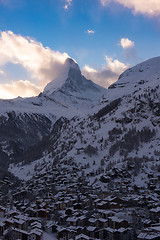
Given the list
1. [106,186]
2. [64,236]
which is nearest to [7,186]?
[106,186]

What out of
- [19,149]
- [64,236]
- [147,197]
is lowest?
[64,236]

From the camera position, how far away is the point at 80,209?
211 ft

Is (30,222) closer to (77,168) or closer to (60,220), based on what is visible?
(60,220)

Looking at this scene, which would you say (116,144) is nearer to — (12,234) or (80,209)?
(80,209)

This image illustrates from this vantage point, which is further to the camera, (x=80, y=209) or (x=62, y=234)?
(x=80, y=209)

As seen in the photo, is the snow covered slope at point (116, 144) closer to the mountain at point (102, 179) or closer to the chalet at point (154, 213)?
the mountain at point (102, 179)

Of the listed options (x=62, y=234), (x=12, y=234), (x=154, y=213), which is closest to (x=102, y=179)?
(x=154, y=213)

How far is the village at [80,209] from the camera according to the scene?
47.5 m

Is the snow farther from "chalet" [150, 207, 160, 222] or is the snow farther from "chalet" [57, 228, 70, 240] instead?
"chalet" [150, 207, 160, 222]

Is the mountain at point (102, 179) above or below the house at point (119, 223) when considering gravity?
above

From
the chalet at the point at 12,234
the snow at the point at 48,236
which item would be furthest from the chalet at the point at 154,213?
the chalet at the point at 12,234

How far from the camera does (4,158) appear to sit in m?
179

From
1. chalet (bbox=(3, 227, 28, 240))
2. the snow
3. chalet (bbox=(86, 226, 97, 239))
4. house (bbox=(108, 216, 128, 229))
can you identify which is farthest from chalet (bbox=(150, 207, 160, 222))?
chalet (bbox=(3, 227, 28, 240))

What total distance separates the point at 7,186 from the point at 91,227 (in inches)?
2052
